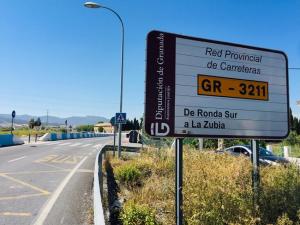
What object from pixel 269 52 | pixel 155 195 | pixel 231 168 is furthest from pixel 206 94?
pixel 155 195

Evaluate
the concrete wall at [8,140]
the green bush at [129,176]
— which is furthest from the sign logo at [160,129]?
the concrete wall at [8,140]

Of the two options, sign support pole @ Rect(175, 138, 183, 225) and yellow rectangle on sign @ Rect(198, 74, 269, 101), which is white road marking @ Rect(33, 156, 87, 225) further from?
yellow rectangle on sign @ Rect(198, 74, 269, 101)

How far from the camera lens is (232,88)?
19.3 ft

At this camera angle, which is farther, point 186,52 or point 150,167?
point 150,167

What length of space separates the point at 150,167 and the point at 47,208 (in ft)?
19.1

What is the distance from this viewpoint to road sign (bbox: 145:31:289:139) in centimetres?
524

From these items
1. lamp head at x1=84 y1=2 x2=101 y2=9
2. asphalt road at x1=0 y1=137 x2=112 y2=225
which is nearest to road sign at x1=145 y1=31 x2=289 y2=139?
asphalt road at x1=0 y1=137 x2=112 y2=225

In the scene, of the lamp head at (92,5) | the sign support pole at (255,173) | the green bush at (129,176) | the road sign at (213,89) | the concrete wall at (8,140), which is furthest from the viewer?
the concrete wall at (8,140)

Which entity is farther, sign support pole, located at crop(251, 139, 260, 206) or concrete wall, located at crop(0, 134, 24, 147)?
concrete wall, located at crop(0, 134, 24, 147)

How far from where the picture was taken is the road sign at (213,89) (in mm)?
5238

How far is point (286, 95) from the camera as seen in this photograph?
6359 mm

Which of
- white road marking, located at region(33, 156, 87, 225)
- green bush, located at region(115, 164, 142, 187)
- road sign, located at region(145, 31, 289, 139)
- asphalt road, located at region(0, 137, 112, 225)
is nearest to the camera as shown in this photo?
road sign, located at region(145, 31, 289, 139)

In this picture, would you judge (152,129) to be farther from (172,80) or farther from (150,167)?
(150,167)

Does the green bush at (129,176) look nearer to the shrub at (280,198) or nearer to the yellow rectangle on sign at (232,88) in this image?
the shrub at (280,198)
